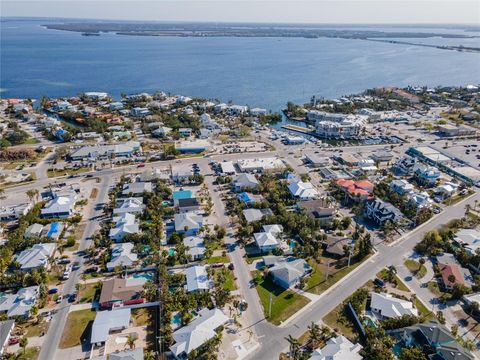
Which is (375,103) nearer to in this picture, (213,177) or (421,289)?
(213,177)

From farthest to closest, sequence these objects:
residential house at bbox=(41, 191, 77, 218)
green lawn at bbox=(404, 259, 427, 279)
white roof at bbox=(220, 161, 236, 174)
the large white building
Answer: the large white building < white roof at bbox=(220, 161, 236, 174) < residential house at bbox=(41, 191, 77, 218) < green lawn at bbox=(404, 259, 427, 279)

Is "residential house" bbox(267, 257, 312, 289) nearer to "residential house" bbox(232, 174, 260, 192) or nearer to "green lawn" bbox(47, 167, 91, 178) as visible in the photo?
"residential house" bbox(232, 174, 260, 192)

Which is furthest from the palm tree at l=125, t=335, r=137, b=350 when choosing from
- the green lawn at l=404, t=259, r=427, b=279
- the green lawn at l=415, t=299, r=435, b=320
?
the green lawn at l=404, t=259, r=427, b=279

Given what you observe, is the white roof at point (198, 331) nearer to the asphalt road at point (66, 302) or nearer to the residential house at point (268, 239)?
the asphalt road at point (66, 302)

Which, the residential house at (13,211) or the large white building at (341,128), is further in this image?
the large white building at (341,128)

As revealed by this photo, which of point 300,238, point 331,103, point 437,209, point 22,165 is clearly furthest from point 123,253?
point 331,103

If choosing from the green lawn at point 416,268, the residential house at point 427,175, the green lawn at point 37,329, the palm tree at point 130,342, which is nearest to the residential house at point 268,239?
the green lawn at point 416,268
